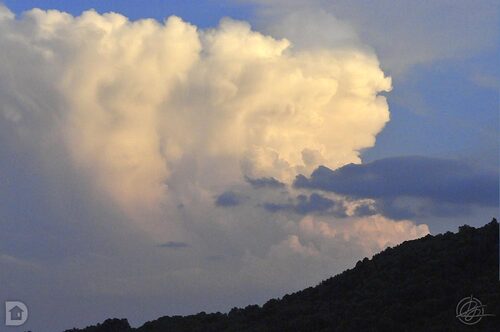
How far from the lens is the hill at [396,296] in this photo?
67.5 meters

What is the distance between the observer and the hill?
67500 mm

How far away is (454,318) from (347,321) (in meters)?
9.33

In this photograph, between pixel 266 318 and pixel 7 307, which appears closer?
pixel 7 307

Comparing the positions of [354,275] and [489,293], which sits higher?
[354,275]

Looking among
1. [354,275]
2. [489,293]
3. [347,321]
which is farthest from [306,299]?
[489,293]

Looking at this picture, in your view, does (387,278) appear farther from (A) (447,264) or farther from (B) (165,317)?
(B) (165,317)

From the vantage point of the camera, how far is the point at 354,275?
87.4m
